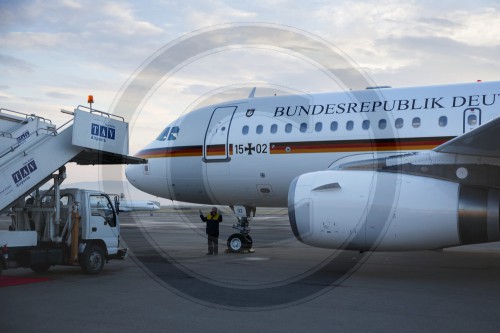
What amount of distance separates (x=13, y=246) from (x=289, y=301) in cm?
621

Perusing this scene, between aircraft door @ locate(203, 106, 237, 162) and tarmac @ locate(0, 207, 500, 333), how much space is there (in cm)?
300

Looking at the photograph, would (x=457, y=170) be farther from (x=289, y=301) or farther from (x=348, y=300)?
(x=289, y=301)

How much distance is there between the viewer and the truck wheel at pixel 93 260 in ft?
41.1

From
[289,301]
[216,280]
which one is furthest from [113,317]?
[216,280]

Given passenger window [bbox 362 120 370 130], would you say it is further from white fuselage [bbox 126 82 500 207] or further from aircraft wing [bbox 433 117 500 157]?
aircraft wing [bbox 433 117 500 157]

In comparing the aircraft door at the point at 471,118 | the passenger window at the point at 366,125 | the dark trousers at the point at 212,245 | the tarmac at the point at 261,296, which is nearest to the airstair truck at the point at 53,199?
the tarmac at the point at 261,296

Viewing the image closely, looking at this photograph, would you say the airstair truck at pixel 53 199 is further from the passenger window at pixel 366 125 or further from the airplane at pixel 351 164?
the passenger window at pixel 366 125

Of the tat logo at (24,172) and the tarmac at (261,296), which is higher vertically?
the tat logo at (24,172)

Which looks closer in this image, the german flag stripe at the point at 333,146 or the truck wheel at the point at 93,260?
the truck wheel at the point at 93,260

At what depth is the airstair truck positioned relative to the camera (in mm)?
11914

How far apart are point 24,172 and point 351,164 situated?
730 cm

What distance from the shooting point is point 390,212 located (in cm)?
1100

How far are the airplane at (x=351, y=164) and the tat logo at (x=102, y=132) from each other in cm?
314

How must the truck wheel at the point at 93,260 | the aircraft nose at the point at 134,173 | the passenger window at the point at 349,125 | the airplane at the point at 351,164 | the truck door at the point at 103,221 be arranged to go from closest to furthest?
the airplane at the point at 351,164
the truck wheel at the point at 93,260
the truck door at the point at 103,221
the passenger window at the point at 349,125
the aircraft nose at the point at 134,173
